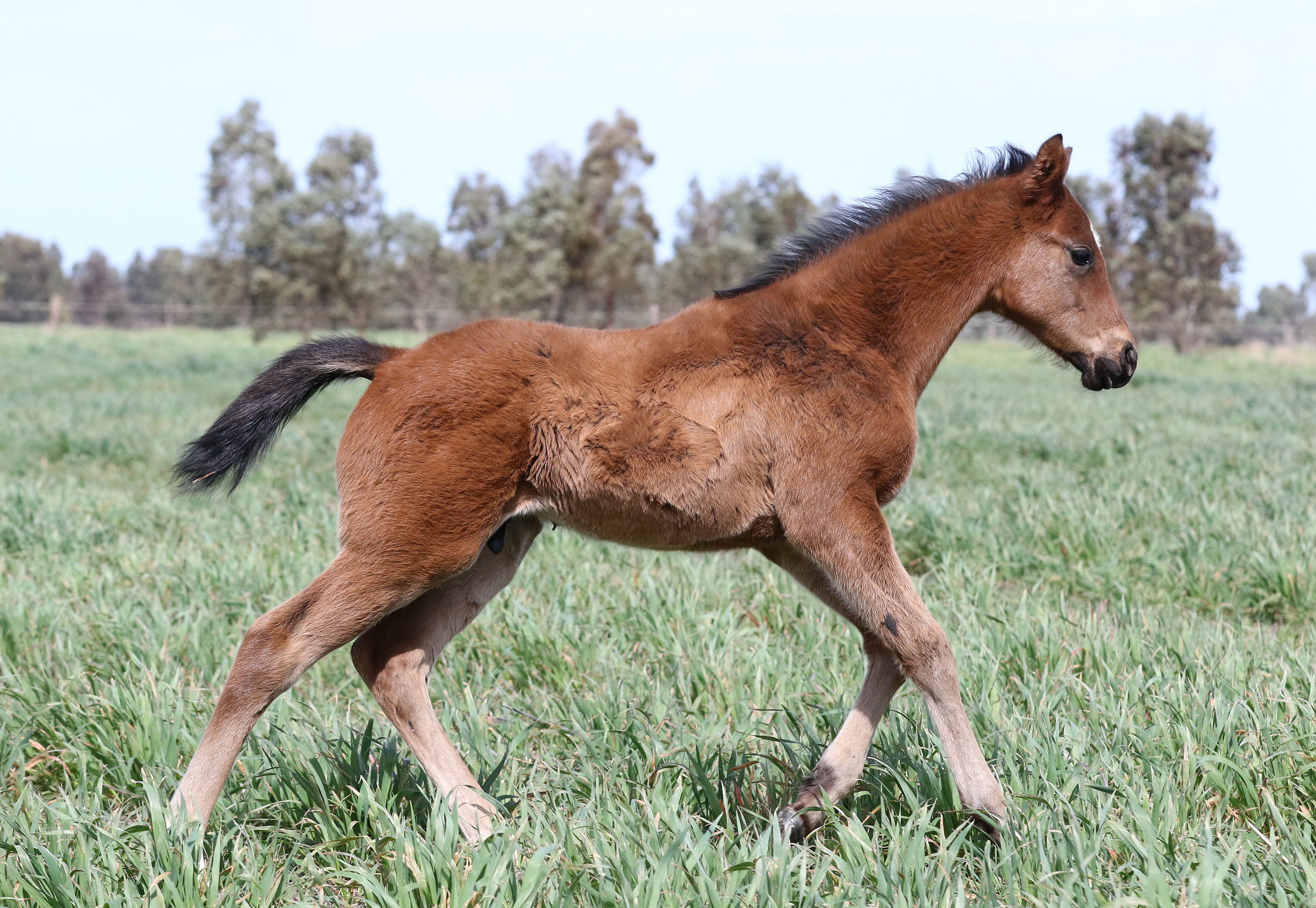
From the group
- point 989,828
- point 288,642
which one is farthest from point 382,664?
point 989,828

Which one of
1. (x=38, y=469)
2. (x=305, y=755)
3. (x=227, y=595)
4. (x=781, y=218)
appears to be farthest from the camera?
(x=781, y=218)

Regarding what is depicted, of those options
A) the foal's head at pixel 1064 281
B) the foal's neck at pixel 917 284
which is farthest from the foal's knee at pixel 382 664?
the foal's head at pixel 1064 281

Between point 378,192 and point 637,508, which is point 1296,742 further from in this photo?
point 378,192

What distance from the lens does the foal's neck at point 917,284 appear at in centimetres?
272

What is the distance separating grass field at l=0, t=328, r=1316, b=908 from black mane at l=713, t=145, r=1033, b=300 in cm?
120

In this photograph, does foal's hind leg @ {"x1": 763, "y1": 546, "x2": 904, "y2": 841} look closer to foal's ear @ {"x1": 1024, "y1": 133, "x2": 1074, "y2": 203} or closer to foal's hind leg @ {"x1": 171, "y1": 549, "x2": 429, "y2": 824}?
foal's hind leg @ {"x1": 171, "y1": 549, "x2": 429, "y2": 824}

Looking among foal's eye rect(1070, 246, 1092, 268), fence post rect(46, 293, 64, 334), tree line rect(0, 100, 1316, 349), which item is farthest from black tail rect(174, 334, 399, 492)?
fence post rect(46, 293, 64, 334)

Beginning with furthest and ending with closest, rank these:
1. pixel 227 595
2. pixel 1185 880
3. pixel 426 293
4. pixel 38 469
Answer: pixel 426 293 < pixel 38 469 < pixel 227 595 < pixel 1185 880

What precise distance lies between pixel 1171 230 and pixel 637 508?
39.0m

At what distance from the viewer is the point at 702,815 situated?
2.58 m

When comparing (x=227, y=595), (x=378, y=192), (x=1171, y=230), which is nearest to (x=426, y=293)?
(x=378, y=192)

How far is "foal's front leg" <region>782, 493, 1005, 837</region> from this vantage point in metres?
2.42

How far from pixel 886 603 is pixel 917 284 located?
907 millimetres

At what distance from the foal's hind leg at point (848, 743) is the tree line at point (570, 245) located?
2840 centimetres
